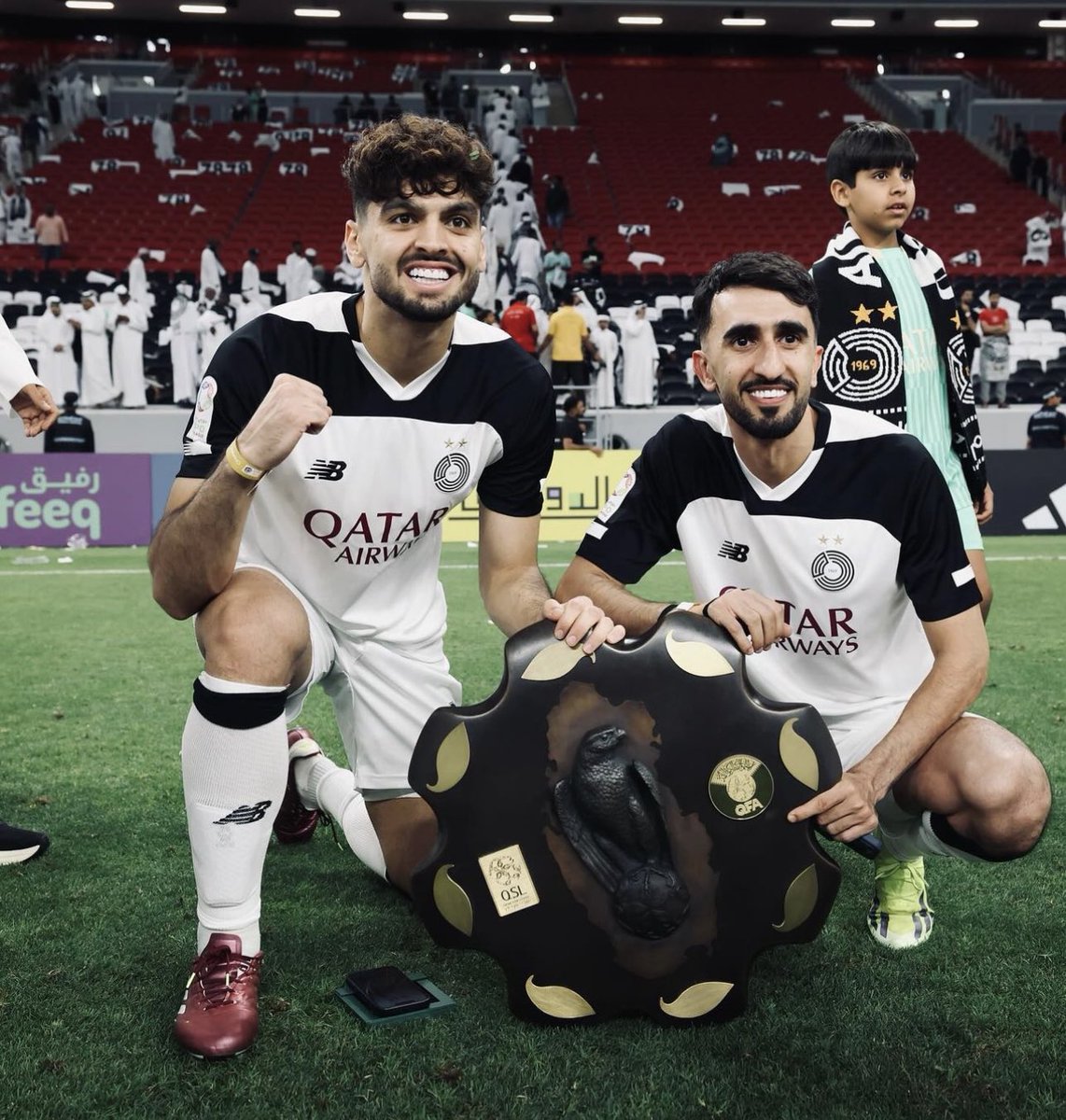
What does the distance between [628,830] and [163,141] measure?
1065 inches

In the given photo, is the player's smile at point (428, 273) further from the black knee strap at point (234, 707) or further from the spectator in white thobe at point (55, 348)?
the spectator in white thobe at point (55, 348)

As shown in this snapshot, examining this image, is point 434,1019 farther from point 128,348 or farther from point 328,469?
point 128,348

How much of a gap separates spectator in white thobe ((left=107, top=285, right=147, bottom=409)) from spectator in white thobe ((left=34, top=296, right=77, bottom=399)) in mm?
584

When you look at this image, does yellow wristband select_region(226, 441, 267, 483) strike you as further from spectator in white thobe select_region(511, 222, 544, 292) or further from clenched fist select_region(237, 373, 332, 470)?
spectator in white thobe select_region(511, 222, 544, 292)

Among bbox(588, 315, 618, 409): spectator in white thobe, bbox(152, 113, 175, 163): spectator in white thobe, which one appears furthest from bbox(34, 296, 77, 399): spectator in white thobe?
bbox(152, 113, 175, 163): spectator in white thobe

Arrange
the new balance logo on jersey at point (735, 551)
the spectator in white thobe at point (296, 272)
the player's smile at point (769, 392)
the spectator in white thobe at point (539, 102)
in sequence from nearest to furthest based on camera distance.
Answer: the player's smile at point (769, 392) → the new balance logo on jersey at point (735, 551) → the spectator in white thobe at point (296, 272) → the spectator in white thobe at point (539, 102)

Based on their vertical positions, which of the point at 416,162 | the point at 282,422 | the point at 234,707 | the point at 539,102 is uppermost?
the point at 539,102

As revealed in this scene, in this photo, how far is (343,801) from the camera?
3121mm

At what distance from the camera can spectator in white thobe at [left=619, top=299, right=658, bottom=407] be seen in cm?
1731

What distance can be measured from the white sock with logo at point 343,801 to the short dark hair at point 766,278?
1412 millimetres

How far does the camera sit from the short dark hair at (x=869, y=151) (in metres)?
3.74

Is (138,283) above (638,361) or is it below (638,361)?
above

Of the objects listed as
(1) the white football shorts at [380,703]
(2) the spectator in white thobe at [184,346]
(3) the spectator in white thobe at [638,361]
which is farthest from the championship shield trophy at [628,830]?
(2) the spectator in white thobe at [184,346]

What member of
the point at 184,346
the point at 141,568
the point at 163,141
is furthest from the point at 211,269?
the point at 141,568
